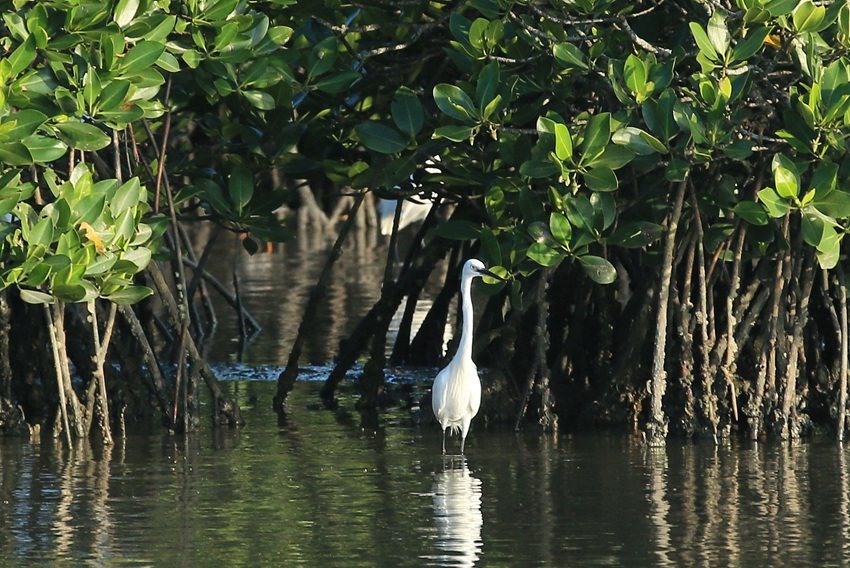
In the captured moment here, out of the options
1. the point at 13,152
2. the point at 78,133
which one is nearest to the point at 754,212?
the point at 78,133

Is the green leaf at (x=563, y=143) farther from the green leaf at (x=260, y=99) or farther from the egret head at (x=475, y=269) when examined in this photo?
the green leaf at (x=260, y=99)

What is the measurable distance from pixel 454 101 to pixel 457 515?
2229mm

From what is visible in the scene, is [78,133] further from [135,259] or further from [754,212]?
[754,212]

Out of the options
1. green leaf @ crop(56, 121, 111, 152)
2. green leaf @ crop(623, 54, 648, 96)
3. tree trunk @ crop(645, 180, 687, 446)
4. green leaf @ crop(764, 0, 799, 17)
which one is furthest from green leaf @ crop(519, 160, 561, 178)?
green leaf @ crop(56, 121, 111, 152)

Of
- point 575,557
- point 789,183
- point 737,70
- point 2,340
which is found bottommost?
Answer: point 575,557

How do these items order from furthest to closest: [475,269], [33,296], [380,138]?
[475,269] → [380,138] → [33,296]

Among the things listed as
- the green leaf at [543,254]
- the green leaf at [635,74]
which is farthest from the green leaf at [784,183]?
the green leaf at [543,254]

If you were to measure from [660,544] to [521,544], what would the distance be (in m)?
0.59

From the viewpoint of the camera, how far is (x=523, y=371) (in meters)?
10.7

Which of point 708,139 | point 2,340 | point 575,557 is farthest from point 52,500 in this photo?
point 708,139

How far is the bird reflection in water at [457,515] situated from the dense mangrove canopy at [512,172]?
1.25 meters

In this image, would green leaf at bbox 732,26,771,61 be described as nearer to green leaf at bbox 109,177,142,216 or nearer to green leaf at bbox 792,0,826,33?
green leaf at bbox 792,0,826,33

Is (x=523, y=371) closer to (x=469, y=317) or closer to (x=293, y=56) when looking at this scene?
(x=469, y=317)

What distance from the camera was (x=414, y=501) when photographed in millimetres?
7688
